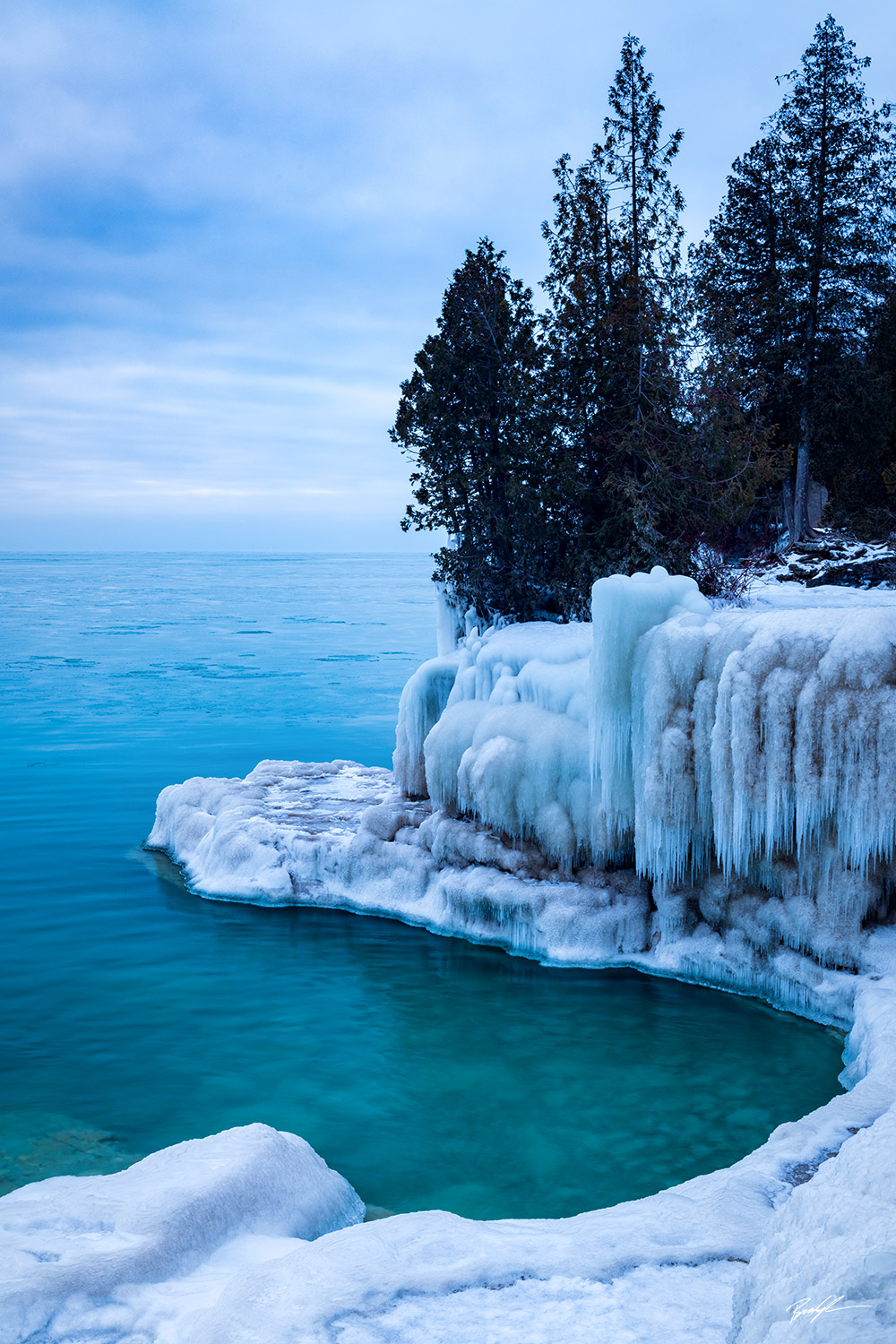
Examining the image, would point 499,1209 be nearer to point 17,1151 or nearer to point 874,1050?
point 874,1050

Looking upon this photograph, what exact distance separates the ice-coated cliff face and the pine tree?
11.3 metres

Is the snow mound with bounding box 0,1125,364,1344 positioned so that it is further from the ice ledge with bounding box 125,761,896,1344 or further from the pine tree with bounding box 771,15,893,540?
the pine tree with bounding box 771,15,893,540

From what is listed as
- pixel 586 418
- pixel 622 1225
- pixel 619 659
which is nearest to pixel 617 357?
pixel 586 418

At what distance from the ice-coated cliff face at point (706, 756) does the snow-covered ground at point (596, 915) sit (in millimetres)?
28

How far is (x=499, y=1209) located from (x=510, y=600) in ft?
33.3

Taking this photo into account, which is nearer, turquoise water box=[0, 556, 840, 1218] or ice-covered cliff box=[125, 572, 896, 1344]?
ice-covered cliff box=[125, 572, 896, 1344]

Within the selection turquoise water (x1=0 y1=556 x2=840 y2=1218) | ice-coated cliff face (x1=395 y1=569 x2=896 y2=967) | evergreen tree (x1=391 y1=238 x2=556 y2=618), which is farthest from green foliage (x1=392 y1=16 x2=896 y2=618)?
turquoise water (x1=0 y1=556 x2=840 y2=1218)

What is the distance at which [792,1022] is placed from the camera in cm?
907

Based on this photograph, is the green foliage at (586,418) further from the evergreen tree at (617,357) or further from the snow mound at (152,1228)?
the snow mound at (152,1228)

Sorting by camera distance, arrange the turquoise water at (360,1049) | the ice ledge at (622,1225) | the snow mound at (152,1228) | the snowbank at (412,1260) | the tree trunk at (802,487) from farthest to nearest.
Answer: the tree trunk at (802,487) < the turquoise water at (360,1049) < the snow mound at (152,1228) < the snowbank at (412,1260) < the ice ledge at (622,1225)

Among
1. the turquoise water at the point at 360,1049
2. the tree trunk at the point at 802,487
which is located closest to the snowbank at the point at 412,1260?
the turquoise water at the point at 360,1049

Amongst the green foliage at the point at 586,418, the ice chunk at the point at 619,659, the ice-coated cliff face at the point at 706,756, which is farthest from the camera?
the green foliage at the point at 586,418

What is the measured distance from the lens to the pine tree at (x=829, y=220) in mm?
21500

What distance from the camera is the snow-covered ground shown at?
3924 mm
